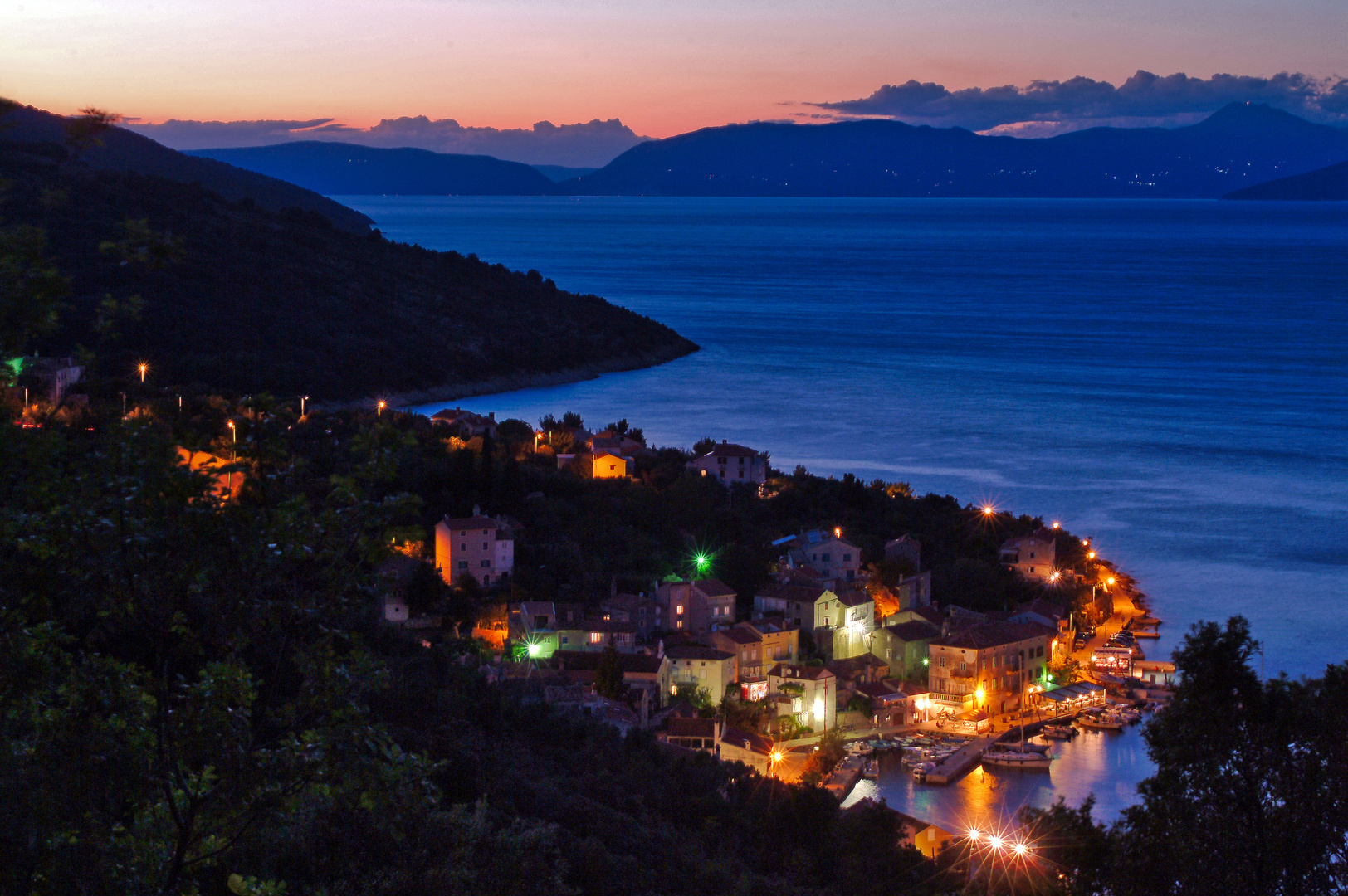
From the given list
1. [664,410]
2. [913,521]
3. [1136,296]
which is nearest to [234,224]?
[664,410]

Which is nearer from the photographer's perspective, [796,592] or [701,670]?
[701,670]

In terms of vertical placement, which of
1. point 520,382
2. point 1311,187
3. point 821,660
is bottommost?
point 520,382

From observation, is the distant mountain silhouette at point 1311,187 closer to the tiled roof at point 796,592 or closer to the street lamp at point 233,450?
the tiled roof at point 796,592

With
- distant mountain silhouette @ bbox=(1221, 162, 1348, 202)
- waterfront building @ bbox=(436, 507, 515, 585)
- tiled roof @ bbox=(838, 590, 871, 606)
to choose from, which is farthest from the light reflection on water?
distant mountain silhouette @ bbox=(1221, 162, 1348, 202)

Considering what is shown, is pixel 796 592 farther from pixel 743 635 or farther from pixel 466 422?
pixel 466 422

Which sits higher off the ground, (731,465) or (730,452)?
(730,452)

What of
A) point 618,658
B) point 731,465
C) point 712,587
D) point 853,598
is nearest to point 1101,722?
point 853,598
